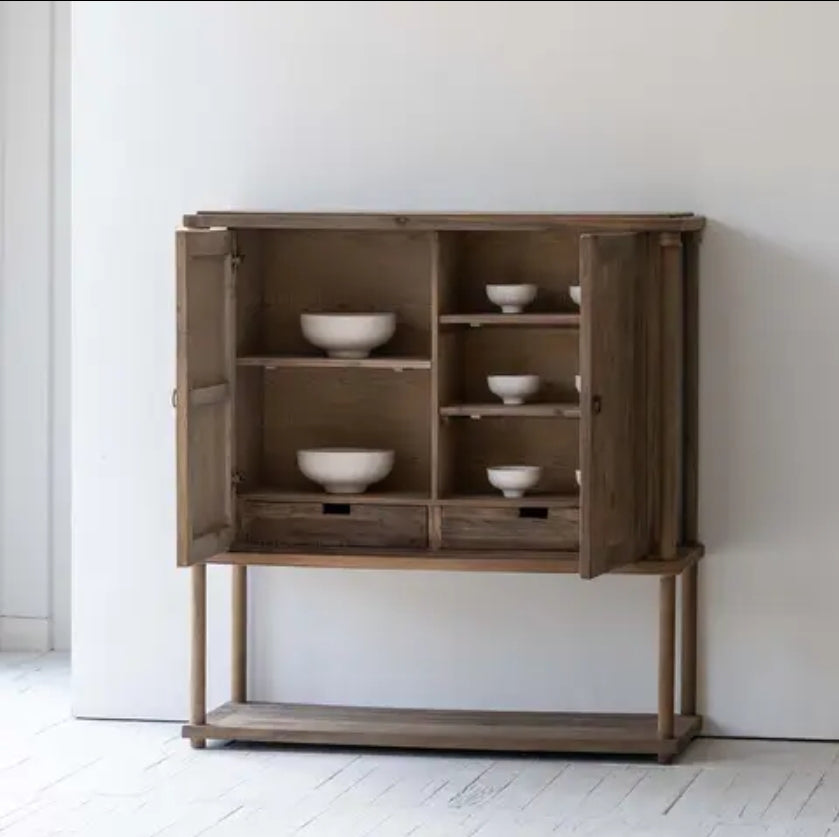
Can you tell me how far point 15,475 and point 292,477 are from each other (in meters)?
1.43

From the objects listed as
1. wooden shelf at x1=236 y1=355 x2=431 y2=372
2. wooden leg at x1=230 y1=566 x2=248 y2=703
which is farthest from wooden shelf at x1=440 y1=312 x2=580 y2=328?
wooden leg at x1=230 y1=566 x2=248 y2=703

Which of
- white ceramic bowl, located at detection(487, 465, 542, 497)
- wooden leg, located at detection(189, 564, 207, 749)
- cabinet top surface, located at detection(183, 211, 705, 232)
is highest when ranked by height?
cabinet top surface, located at detection(183, 211, 705, 232)

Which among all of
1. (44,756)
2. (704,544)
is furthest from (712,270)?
(44,756)

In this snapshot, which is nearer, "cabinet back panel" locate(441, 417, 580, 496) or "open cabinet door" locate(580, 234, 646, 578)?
"open cabinet door" locate(580, 234, 646, 578)

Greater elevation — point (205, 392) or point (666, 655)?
point (205, 392)

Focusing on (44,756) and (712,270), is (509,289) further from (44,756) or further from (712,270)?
(44,756)

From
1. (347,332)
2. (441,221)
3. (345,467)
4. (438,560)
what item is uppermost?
(441,221)

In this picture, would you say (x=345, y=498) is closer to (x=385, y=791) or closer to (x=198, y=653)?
(x=198, y=653)

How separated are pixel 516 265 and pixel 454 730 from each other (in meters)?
1.23

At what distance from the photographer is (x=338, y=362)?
545cm

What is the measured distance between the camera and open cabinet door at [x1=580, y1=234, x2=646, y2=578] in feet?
16.4

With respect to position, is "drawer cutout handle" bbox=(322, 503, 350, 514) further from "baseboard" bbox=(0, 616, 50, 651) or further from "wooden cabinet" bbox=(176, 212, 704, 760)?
"baseboard" bbox=(0, 616, 50, 651)

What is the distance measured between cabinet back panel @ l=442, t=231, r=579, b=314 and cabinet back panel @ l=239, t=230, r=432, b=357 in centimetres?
9

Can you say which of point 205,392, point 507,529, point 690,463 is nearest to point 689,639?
point 690,463
